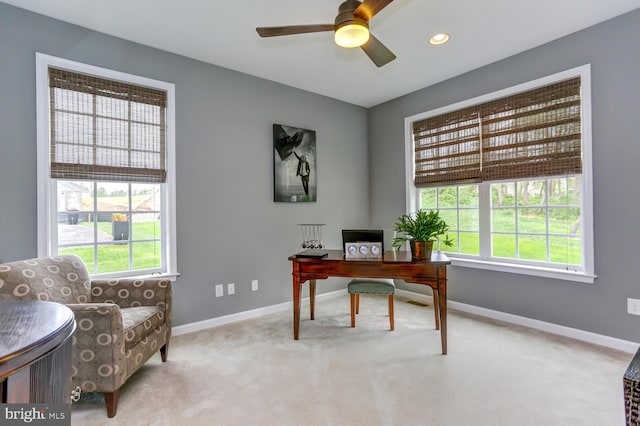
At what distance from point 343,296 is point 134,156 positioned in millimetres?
2969

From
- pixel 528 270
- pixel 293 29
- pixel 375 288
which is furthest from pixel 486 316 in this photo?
pixel 293 29

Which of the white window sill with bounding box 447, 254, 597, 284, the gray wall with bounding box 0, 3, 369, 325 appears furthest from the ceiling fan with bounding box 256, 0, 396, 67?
the white window sill with bounding box 447, 254, 597, 284

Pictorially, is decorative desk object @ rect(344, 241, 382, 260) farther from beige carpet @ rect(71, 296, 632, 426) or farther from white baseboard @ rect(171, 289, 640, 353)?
white baseboard @ rect(171, 289, 640, 353)

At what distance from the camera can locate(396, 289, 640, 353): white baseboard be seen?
2498mm

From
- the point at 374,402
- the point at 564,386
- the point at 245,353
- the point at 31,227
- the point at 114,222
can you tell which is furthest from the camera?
the point at 114,222

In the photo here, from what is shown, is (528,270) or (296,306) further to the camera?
(528,270)

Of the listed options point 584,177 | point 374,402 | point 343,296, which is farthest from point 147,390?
point 584,177

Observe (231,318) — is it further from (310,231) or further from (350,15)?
(350,15)

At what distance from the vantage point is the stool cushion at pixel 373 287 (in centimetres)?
292

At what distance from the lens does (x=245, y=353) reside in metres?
2.55

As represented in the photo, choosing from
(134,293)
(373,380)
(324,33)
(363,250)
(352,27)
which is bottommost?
(373,380)

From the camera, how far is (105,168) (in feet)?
8.70

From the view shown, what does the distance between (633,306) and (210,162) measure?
389cm

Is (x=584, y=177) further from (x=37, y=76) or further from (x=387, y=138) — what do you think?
(x=37, y=76)
